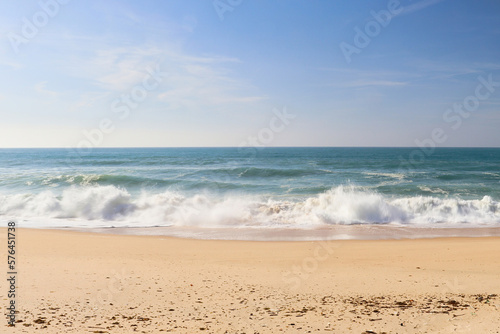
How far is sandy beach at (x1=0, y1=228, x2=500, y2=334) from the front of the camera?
4.66 metres

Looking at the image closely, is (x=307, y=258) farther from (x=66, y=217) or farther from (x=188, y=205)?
(x=66, y=217)

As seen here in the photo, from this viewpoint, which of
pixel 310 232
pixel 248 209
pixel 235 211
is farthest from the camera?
pixel 248 209

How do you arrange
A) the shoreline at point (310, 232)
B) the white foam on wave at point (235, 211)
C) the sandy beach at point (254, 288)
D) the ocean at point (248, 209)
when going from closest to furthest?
the sandy beach at point (254, 288)
the shoreline at point (310, 232)
the ocean at point (248, 209)
the white foam on wave at point (235, 211)

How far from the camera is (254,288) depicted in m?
6.20

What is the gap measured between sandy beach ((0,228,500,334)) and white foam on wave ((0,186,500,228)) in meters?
5.06

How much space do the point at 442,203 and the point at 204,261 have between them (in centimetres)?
1551

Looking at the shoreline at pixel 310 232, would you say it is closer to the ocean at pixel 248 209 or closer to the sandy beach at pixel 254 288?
the ocean at pixel 248 209

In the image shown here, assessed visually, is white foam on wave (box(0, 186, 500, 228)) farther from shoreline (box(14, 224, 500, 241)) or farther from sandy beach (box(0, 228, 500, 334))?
sandy beach (box(0, 228, 500, 334))

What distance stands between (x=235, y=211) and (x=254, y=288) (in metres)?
10.4

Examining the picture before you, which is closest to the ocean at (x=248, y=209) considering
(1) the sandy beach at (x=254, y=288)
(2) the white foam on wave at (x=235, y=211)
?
(2) the white foam on wave at (x=235, y=211)

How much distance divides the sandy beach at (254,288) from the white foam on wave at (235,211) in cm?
506

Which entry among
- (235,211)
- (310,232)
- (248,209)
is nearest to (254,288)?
(310,232)

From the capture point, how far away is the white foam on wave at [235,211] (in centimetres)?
1525

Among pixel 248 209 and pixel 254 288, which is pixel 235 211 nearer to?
pixel 248 209
